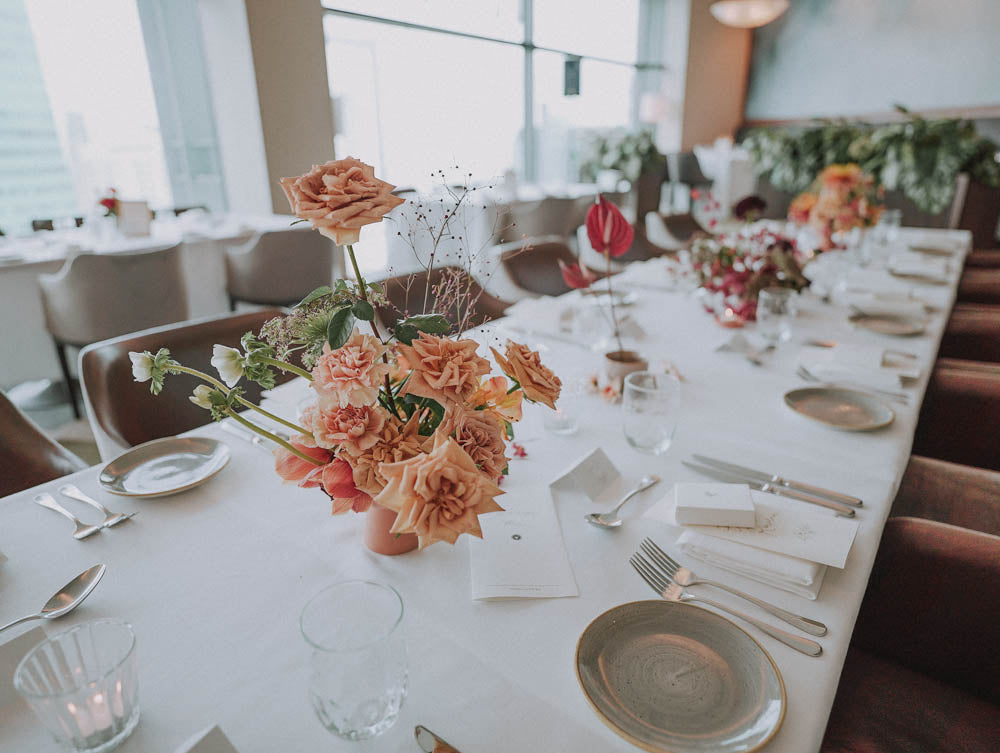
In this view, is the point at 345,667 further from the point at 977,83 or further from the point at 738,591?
the point at 977,83

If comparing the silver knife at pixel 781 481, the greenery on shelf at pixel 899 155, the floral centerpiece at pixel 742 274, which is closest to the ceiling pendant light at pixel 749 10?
the greenery on shelf at pixel 899 155

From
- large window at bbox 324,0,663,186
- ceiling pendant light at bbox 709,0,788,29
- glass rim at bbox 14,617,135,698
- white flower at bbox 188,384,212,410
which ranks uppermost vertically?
ceiling pendant light at bbox 709,0,788,29

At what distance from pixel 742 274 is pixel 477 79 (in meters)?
5.60

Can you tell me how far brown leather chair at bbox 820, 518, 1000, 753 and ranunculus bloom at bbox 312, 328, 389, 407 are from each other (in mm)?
816

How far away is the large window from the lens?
5531mm

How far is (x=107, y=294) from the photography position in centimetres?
276

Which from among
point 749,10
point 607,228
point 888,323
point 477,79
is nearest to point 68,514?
point 607,228

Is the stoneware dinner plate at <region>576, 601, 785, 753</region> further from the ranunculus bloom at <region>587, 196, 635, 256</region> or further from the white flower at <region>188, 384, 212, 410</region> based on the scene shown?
the ranunculus bloom at <region>587, 196, 635, 256</region>

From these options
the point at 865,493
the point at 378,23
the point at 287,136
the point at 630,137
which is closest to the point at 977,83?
the point at 630,137

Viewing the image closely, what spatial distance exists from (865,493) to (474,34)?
6536 mm

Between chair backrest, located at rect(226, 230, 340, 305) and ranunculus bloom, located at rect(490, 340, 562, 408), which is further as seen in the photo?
chair backrest, located at rect(226, 230, 340, 305)

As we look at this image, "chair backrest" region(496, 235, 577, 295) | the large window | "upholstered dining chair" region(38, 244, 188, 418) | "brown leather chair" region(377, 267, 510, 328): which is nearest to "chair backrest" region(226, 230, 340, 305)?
"upholstered dining chair" region(38, 244, 188, 418)

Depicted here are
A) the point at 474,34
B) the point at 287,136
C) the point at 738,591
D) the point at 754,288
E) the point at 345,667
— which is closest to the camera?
the point at 345,667

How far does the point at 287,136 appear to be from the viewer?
4.70 m
